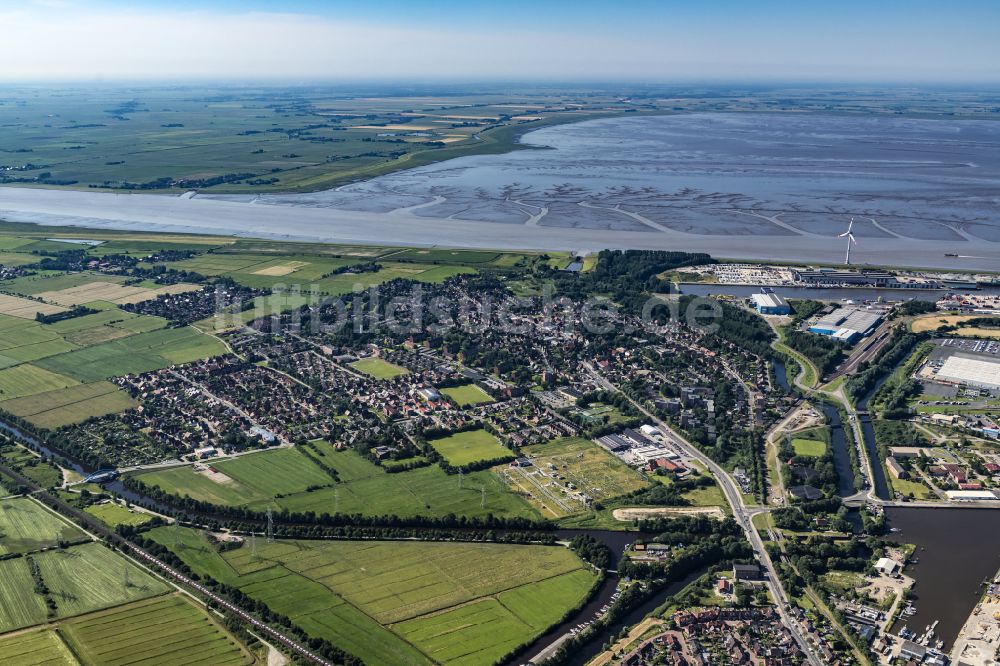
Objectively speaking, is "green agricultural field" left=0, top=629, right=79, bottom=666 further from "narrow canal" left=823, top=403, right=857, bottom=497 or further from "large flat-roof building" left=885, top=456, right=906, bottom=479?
"large flat-roof building" left=885, top=456, right=906, bottom=479

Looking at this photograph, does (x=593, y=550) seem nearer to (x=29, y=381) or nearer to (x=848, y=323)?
(x=29, y=381)

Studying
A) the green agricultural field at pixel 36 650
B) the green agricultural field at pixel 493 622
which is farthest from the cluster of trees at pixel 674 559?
the green agricultural field at pixel 36 650

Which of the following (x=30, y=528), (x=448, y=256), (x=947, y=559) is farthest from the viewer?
(x=448, y=256)

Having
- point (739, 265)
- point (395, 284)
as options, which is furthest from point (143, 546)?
point (739, 265)

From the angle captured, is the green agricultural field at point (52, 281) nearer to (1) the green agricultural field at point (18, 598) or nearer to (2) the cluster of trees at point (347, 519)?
(2) the cluster of trees at point (347, 519)

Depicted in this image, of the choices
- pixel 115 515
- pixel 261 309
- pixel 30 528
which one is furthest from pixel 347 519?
pixel 261 309
